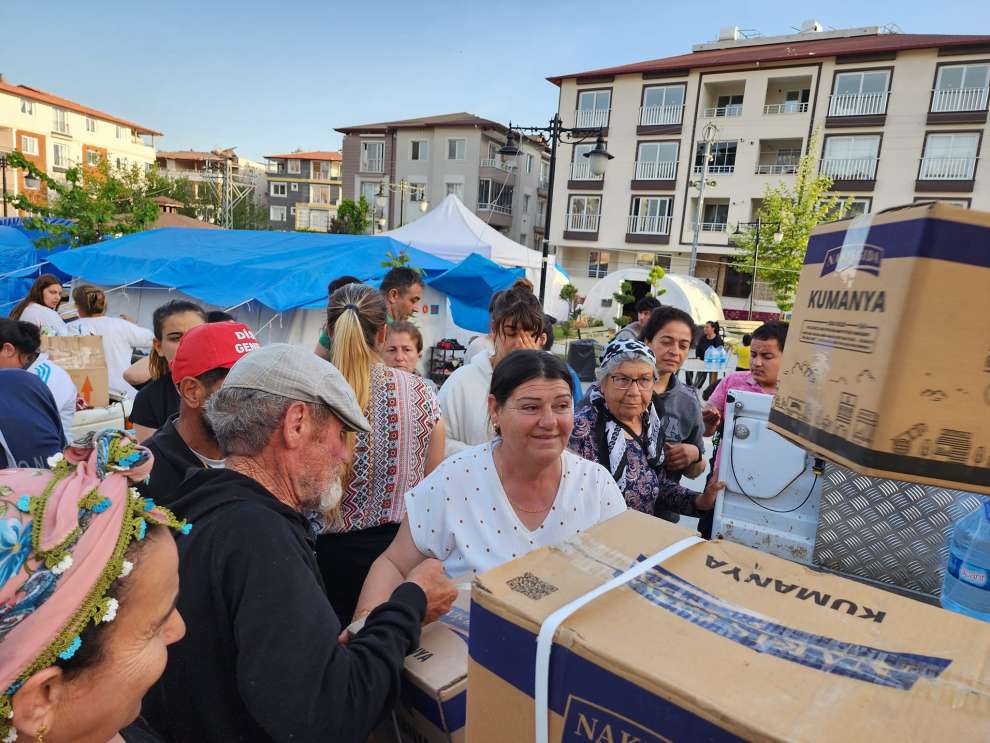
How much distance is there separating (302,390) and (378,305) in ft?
5.28

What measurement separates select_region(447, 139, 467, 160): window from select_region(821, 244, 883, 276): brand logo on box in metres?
44.0

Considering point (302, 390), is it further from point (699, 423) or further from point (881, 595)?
point (699, 423)

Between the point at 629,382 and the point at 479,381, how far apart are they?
37.9 inches

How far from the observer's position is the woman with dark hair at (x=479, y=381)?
11.4 feet

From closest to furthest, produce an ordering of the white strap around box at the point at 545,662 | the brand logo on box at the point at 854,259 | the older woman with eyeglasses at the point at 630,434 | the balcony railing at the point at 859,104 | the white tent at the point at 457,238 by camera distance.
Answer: the white strap around box at the point at 545,662, the brand logo on box at the point at 854,259, the older woman with eyeglasses at the point at 630,434, the white tent at the point at 457,238, the balcony railing at the point at 859,104

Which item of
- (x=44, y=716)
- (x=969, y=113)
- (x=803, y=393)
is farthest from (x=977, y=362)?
(x=969, y=113)

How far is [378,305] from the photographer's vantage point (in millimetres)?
3086

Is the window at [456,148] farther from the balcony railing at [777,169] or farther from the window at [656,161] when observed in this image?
the balcony railing at [777,169]

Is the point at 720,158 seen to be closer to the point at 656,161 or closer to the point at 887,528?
the point at 656,161

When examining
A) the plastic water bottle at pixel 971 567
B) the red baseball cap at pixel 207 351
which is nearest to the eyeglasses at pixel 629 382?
the plastic water bottle at pixel 971 567

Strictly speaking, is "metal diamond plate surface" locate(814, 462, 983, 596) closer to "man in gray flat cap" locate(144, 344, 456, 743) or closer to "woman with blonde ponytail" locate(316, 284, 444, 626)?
"woman with blonde ponytail" locate(316, 284, 444, 626)

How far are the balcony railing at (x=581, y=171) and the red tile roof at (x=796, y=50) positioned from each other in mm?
5120

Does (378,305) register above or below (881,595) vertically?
above

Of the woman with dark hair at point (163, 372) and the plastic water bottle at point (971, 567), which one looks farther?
the woman with dark hair at point (163, 372)
